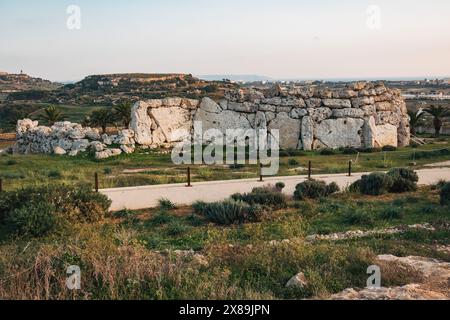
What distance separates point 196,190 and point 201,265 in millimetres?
9600

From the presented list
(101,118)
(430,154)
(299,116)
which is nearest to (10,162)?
(101,118)

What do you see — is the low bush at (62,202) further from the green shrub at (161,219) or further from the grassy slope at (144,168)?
the grassy slope at (144,168)

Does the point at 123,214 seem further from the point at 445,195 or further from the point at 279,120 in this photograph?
the point at 279,120

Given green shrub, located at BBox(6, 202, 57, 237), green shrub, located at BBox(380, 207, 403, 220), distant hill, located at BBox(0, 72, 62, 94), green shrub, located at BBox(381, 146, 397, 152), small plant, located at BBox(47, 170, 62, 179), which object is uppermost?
distant hill, located at BBox(0, 72, 62, 94)

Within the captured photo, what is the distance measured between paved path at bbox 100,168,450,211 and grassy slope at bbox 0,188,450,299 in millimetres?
3661

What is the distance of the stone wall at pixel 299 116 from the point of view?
31219 millimetres

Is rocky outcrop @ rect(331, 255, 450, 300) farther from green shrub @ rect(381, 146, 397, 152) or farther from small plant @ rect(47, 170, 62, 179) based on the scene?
green shrub @ rect(381, 146, 397, 152)

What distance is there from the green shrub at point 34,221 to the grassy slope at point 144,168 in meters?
7.21

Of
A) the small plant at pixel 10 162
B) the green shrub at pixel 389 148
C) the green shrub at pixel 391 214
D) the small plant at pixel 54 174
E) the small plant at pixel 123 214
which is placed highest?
the green shrub at pixel 391 214

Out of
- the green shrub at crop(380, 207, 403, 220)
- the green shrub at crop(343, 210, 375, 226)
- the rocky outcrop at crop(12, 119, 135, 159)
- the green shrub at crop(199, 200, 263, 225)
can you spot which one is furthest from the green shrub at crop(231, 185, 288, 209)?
the rocky outcrop at crop(12, 119, 135, 159)

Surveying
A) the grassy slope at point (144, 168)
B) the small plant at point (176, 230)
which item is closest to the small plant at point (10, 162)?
the grassy slope at point (144, 168)

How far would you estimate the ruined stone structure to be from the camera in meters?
30.9
